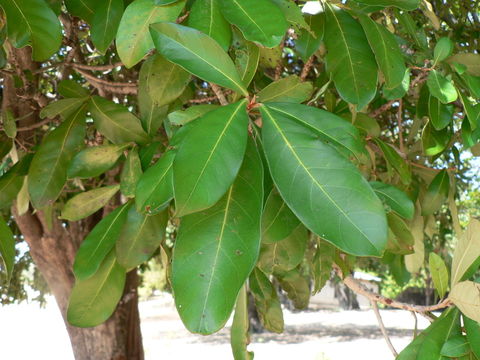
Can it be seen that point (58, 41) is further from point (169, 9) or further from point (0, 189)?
point (0, 189)

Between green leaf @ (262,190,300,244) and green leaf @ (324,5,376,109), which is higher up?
green leaf @ (324,5,376,109)

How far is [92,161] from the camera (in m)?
1.40

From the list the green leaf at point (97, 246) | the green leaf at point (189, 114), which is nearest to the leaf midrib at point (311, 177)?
the green leaf at point (189, 114)

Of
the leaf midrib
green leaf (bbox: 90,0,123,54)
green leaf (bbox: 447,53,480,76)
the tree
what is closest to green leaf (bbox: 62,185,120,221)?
the tree

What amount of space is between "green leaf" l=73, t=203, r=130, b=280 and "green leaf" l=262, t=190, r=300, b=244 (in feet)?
1.26

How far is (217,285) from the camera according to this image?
2.74 ft

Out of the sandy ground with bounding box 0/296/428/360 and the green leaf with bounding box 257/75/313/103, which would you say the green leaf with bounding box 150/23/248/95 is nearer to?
the green leaf with bounding box 257/75/313/103

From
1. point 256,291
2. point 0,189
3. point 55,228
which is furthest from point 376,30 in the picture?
point 55,228

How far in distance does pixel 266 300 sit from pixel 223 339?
10.7 metres

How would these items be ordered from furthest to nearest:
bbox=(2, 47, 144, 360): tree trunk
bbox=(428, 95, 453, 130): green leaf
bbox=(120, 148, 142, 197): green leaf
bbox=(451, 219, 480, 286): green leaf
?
bbox=(2, 47, 144, 360): tree trunk, bbox=(428, 95, 453, 130): green leaf, bbox=(120, 148, 142, 197): green leaf, bbox=(451, 219, 480, 286): green leaf

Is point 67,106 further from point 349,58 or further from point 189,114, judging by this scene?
point 349,58

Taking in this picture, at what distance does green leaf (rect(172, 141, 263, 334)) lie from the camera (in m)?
0.82

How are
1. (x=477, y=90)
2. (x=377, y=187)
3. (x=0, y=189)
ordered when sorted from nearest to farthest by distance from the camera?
(x=377, y=187) → (x=477, y=90) → (x=0, y=189)

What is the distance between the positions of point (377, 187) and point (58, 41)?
2.33ft
